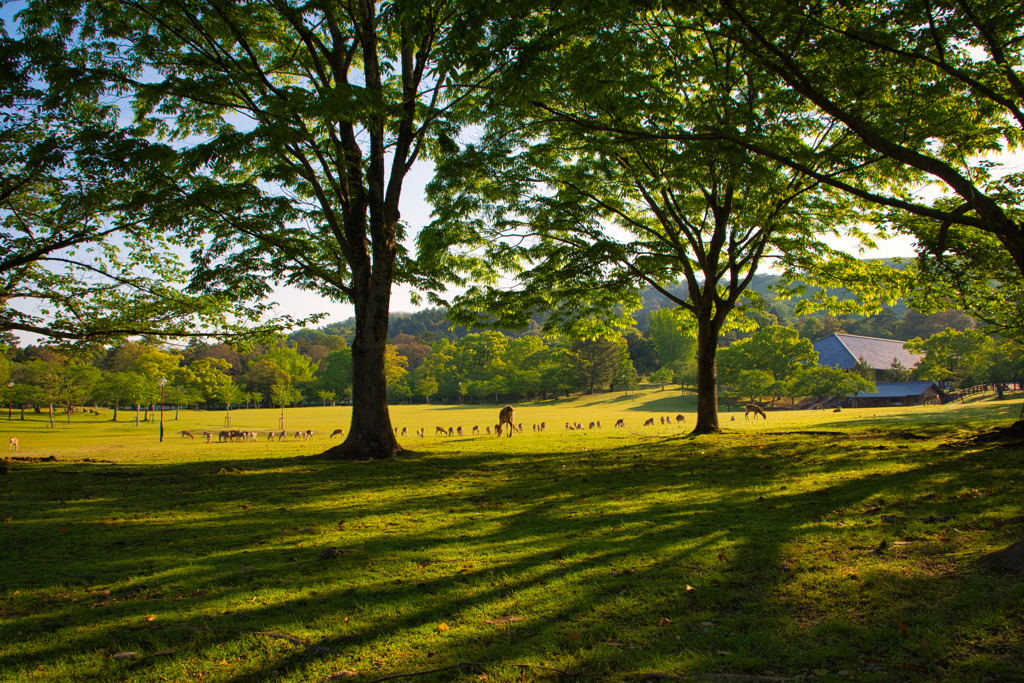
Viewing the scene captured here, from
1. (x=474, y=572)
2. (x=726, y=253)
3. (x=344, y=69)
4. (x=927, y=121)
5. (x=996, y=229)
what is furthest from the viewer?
(x=726, y=253)

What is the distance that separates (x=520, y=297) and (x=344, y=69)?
7.31 m

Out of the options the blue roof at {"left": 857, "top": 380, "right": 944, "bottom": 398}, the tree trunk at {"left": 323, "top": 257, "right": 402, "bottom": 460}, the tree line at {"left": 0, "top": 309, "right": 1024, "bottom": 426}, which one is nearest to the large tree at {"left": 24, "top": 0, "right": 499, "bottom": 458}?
the tree trunk at {"left": 323, "top": 257, "right": 402, "bottom": 460}

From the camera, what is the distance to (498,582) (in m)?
4.19

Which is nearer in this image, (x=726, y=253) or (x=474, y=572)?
(x=474, y=572)

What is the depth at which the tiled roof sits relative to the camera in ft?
219

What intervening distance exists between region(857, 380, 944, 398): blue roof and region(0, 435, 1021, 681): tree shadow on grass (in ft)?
203

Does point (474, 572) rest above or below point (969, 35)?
below

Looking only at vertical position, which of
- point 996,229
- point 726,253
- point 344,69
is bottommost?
point 996,229

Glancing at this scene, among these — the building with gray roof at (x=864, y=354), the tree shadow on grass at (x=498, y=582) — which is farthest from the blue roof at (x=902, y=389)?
the tree shadow on grass at (x=498, y=582)

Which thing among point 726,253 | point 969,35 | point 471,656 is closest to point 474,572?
point 471,656

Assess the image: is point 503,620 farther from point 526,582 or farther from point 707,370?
point 707,370

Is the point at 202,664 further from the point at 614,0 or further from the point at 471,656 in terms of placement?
the point at 614,0

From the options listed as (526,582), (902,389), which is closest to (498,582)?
(526,582)

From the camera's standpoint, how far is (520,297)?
15.6 m
